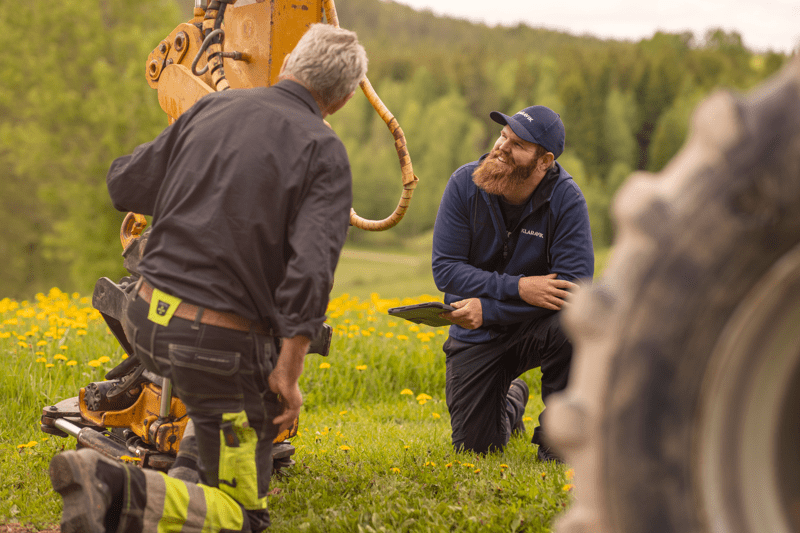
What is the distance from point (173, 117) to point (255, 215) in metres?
1.64

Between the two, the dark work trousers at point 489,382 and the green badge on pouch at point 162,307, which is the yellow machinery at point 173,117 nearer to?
the green badge on pouch at point 162,307

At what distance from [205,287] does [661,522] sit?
177cm

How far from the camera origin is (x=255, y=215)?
8.68 feet

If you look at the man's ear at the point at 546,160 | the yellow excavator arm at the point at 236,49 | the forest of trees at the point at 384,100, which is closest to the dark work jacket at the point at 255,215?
the yellow excavator arm at the point at 236,49

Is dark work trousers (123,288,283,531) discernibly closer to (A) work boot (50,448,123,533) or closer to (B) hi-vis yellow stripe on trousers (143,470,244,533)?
(B) hi-vis yellow stripe on trousers (143,470,244,533)

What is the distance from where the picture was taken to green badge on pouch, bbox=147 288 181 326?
2.67m

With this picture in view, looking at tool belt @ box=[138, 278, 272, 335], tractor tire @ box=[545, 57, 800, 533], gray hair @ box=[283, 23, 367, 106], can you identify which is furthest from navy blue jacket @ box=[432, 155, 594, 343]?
tractor tire @ box=[545, 57, 800, 533]

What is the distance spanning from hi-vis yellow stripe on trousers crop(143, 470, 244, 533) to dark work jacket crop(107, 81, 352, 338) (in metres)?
0.67

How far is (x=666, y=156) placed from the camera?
42.8m

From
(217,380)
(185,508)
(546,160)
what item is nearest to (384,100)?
(546,160)

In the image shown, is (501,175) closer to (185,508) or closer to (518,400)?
(518,400)

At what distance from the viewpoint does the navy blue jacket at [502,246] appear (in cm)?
416

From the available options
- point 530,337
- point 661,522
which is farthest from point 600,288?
point 530,337

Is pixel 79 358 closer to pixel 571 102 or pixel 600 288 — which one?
pixel 600 288
